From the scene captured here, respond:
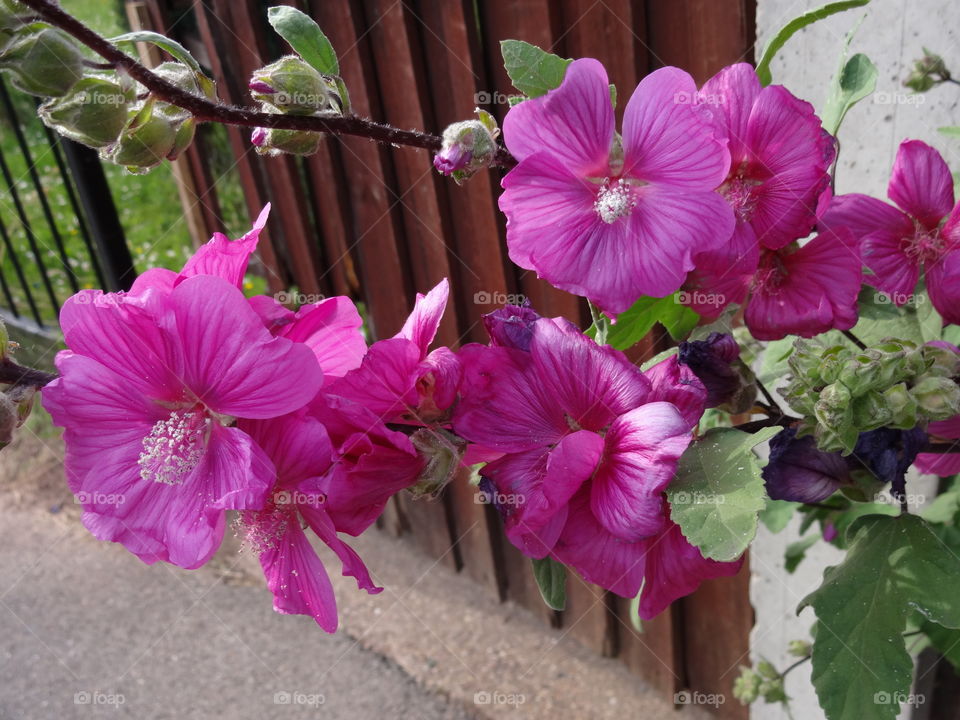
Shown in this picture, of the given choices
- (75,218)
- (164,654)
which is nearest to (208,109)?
(164,654)

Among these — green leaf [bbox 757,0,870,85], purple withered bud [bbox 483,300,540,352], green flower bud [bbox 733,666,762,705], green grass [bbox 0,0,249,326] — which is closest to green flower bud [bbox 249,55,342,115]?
purple withered bud [bbox 483,300,540,352]

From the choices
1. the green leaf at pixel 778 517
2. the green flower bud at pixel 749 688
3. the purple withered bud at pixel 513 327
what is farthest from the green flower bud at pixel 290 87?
the green flower bud at pixel 749 688

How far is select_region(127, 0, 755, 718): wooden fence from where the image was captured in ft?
5.31

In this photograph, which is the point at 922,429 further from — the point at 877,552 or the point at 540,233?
the point at 540,233

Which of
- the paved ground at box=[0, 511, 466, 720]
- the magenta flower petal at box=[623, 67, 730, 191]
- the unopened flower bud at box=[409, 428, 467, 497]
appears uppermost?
the magenta flower petal at box=[623, 67, 730, 191]

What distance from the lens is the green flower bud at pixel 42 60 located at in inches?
20.9

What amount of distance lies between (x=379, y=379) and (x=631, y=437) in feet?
0.59

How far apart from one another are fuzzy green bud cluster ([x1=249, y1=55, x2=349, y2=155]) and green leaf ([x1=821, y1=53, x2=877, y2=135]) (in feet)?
1.57

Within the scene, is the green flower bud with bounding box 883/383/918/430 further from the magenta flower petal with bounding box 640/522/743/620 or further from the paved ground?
the paved ground

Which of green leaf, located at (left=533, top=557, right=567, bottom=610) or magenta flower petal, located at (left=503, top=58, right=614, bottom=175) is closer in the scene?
magenta flower petal, located at (left=503, top=58, right=614, bottom=175)

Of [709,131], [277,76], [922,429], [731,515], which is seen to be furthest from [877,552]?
[277,76]

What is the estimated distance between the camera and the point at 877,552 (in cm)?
83

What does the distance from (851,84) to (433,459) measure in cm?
56

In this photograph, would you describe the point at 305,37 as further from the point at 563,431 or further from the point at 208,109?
the point at 563,431
